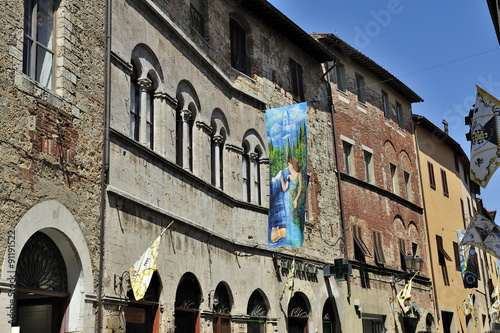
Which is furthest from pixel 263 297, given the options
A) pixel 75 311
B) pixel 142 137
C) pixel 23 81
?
pixel 23 81

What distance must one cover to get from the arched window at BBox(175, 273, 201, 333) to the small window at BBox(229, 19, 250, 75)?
691 centimetres

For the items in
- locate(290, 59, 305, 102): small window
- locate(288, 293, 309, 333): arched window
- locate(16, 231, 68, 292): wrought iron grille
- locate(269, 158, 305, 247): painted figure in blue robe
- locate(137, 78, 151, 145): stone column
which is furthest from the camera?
locate(290, 59, 305, 102): small window

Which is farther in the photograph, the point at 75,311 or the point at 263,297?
the point at 263,297

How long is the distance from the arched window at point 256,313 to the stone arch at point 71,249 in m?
7.14

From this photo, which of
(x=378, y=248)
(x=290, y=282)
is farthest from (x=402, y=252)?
(x=290, y=282)

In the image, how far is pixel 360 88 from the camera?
87.8ft

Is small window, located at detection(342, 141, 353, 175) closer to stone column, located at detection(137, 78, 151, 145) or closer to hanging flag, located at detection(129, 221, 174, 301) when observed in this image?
stone column, located at detection(137, 78, 151, 145)

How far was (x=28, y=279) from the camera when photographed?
9906 mm

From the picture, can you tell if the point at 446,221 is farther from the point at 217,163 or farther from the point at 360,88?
the point at 217,163

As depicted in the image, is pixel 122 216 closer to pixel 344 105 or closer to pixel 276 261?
pixel 276 261

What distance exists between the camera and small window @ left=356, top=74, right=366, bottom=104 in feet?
87.4

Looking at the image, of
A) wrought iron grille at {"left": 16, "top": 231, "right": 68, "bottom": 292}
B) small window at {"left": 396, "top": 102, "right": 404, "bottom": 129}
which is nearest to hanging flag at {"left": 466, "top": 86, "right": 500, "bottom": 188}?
wrought iron grille at {"left": 16, "top": 231, "right": 68, "bottom": 292}

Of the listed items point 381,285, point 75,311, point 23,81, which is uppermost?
point 23,81

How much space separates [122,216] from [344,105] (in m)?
14.4
